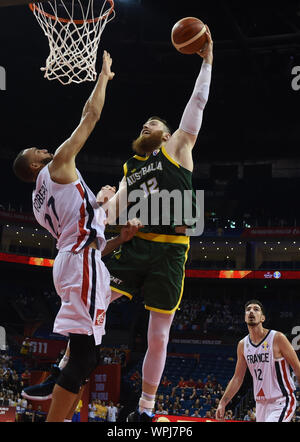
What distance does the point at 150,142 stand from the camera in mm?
4461

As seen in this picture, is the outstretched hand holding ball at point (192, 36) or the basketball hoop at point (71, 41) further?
the basketball hoop at point (71, 41)

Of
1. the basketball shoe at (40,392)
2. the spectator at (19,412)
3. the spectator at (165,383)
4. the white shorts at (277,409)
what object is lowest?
the spectator at (165,383)

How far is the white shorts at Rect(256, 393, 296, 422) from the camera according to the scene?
18.0 feet

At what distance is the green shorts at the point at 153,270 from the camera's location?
405 centimetres

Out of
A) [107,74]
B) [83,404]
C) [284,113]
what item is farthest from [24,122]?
[107,74]

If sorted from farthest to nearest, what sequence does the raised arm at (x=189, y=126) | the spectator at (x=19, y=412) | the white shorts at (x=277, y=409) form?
the spectator at (x=19, y=412), the white shorts at (x=277, y=409), the raised arm at (x=189, y=126)

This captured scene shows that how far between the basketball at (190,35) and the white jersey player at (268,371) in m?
3.04

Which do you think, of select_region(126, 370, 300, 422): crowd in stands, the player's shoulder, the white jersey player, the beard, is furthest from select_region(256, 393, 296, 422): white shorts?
select_region(126, 370, 300, 422): crowd in stands

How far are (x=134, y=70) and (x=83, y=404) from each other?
14544 mm

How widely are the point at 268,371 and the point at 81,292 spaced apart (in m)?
3.10

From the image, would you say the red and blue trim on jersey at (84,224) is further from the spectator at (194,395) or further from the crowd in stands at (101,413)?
the spectator at (194,395)

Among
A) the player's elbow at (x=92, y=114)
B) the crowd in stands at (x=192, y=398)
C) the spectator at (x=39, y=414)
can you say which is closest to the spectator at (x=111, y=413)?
the crowd in stands at (x=192, y=398)

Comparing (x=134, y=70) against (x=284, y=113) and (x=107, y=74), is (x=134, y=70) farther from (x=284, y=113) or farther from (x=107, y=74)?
(x=107, y=74)
